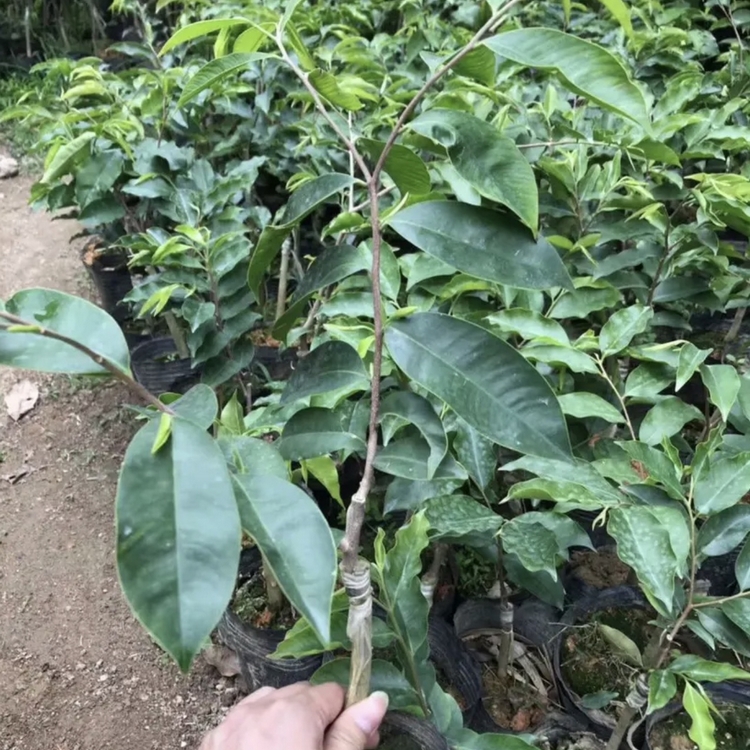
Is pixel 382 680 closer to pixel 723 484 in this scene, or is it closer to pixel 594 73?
pixel 723 484

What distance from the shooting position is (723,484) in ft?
2.77

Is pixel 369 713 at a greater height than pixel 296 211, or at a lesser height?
lesser

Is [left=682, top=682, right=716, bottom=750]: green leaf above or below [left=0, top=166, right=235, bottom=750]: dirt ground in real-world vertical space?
above

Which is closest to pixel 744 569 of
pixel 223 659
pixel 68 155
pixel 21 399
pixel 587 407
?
pixel 587 407

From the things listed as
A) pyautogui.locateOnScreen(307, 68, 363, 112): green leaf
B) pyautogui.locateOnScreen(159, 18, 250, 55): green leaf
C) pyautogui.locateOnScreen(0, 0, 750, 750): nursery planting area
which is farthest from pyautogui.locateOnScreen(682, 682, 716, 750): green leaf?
pyautogui.locateOnScreen(159, 18, 250, 55): green leaf

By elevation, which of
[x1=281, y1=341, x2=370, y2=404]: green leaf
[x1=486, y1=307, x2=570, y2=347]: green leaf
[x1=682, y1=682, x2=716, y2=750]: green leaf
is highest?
[x1=281, y1=341, x2=370, y2=404]: green leaf

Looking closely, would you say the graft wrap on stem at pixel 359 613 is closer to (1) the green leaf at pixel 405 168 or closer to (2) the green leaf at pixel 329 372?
(2) the green leaf at pixel 329 372

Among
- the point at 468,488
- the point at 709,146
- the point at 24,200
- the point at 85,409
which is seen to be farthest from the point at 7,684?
the point at 24,200

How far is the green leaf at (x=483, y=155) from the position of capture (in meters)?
0.61

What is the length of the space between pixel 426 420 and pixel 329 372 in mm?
130

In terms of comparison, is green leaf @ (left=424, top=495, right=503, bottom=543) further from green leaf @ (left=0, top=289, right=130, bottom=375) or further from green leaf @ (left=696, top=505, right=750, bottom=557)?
green leaf @ (left=0, top=289, right=130, bottom=375)

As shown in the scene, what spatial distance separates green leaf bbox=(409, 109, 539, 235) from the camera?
2.02 feet

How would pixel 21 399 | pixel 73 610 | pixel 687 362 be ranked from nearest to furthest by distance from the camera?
1. pixel 687 362
2. pixel 73 610
3. pixel 21 399

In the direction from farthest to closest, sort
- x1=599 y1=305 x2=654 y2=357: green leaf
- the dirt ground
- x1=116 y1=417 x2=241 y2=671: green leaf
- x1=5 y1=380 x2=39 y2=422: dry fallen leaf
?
x1=5 y1=380 x2=39 y2=422: dry fallen leaf, the dirt ground, x1=599 y1=305 x2=654 y2=357: green leaf, x1=116 y1=417 x2=241 y2=671: green leaf
